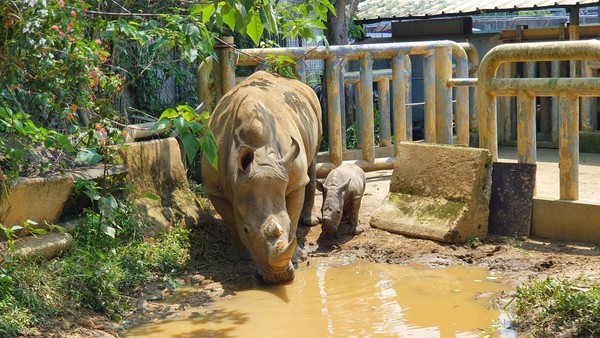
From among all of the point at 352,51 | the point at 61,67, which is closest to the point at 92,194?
the point at 61,67

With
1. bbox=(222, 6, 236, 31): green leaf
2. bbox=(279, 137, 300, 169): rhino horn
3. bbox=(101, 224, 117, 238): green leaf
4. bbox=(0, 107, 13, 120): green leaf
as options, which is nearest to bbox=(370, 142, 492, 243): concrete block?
bbox=(279, 137, 300, 169): rhino horn

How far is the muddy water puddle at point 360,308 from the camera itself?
6.90 metres

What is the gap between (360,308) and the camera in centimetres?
748

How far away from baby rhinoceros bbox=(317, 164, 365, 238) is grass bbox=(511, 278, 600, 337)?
2.63 metres

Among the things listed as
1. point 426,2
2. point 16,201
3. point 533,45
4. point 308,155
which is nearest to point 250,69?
point 426,2

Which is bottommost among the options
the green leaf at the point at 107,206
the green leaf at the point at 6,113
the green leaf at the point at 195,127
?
the green leaf at the point at 107,206

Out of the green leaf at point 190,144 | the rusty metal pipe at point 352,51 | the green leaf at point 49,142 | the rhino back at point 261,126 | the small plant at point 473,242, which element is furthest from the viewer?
the rusty metal pipe at point 352,51

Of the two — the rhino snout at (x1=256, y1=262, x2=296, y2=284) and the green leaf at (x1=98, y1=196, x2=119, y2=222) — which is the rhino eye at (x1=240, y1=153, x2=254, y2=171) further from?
the green leaf at (x1=98, y1=196, x2=119, y2=222)

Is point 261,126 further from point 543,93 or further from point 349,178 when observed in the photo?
point 543,93

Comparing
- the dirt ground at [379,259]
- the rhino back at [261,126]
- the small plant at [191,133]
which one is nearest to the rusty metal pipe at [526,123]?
the dirt ground at [379,259]

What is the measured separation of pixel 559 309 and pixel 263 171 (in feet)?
9.20

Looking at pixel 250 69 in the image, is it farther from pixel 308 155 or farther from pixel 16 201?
pixel 16 201

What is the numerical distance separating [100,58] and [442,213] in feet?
11.9

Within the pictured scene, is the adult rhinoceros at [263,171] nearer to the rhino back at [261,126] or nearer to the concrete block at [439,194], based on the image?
the rhino back at [261,126]
